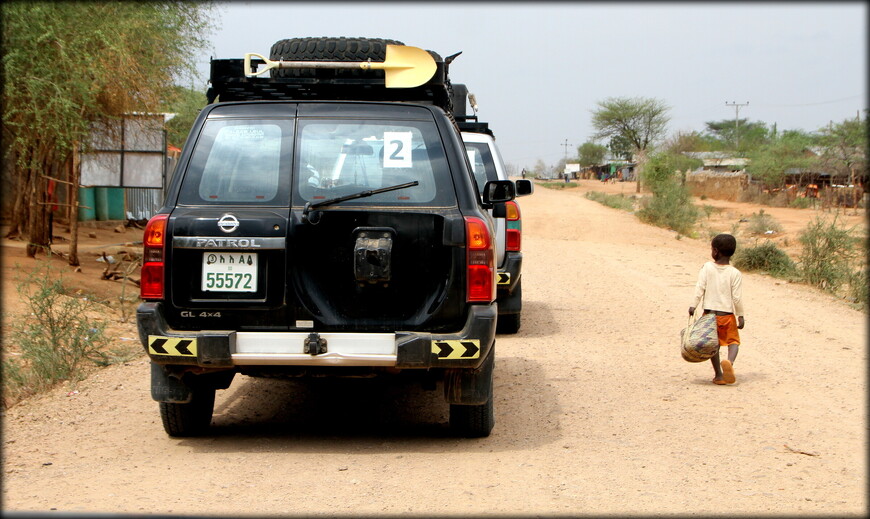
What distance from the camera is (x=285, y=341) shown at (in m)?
4.98

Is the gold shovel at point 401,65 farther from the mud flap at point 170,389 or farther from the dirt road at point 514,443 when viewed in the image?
the dirt road at point 514,443

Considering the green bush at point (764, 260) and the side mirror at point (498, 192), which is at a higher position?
the side mirror at point (498, 192)

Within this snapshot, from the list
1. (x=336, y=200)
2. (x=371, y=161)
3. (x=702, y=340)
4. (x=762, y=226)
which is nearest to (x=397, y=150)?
(x=371, y=161)

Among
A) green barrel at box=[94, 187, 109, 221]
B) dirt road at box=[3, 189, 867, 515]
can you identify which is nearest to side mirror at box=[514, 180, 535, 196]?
dirt road at box=[3, 189, 867, 515]

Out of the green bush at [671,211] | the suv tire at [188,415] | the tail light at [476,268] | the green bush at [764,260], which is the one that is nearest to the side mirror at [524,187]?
the tail light at [476,268]

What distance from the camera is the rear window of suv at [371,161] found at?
17.0ft

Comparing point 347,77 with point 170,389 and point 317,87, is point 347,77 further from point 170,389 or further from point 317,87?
point 170,389

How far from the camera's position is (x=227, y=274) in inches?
→ 199

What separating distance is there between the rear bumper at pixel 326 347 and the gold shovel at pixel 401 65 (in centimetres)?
162

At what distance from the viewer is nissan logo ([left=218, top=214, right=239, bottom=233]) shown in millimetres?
4988

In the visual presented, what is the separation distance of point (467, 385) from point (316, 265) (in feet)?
3.75

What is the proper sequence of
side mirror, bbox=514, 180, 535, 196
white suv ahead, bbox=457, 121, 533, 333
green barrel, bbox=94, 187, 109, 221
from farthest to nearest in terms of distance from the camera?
1. green barrel, bbox=94, 187, 109, 221
2. white suv ahead, bbox=457, 121, 533, 333
3. side mirror, bbox=514, 180, 535, 196

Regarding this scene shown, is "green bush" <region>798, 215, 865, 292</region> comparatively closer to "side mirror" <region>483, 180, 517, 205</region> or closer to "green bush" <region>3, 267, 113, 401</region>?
"side mirror" <region>483, 180, 517, 205</region>

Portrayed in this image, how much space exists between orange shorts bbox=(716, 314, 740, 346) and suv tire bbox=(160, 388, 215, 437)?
4159 mm
